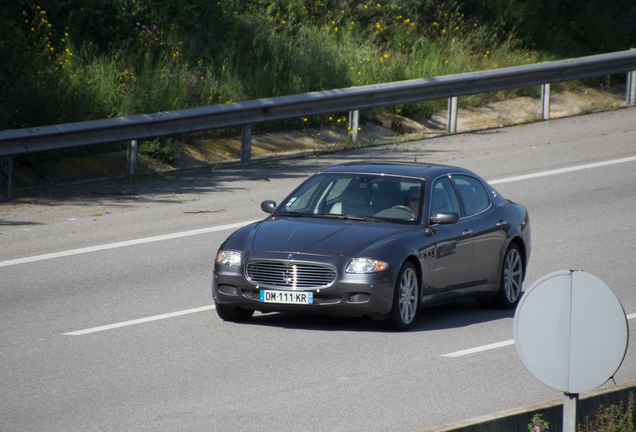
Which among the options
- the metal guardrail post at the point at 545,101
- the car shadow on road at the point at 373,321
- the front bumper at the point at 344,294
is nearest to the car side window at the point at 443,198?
the car shadow on road at the point at 373,321

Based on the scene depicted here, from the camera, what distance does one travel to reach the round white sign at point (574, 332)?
453cm

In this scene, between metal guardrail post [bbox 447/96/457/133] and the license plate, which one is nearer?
the license plate

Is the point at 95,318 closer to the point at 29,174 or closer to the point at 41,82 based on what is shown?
the point at 29,174

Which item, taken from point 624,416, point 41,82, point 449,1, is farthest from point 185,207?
point 449,1

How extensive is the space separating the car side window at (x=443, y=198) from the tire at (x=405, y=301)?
2.92 feet

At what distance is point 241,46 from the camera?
2302 centimetres

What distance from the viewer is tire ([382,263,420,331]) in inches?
334

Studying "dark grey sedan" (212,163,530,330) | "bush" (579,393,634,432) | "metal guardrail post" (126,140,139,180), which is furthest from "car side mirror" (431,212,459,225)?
"metal guardrail post" (126,140,139,180)

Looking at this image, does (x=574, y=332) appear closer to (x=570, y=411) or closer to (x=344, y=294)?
(x=570, y=411)

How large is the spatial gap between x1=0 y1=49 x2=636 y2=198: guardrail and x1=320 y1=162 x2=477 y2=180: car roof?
262 inches

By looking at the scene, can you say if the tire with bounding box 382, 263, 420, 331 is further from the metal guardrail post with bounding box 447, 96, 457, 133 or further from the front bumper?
the metal guardrail post with bounding box 447, 96, 457, 133

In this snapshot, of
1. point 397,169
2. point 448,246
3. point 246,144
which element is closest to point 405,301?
point 448,246

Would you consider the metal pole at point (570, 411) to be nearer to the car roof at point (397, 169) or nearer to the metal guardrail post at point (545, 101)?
the car roof at point (397, 169)

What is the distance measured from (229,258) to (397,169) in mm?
2153
